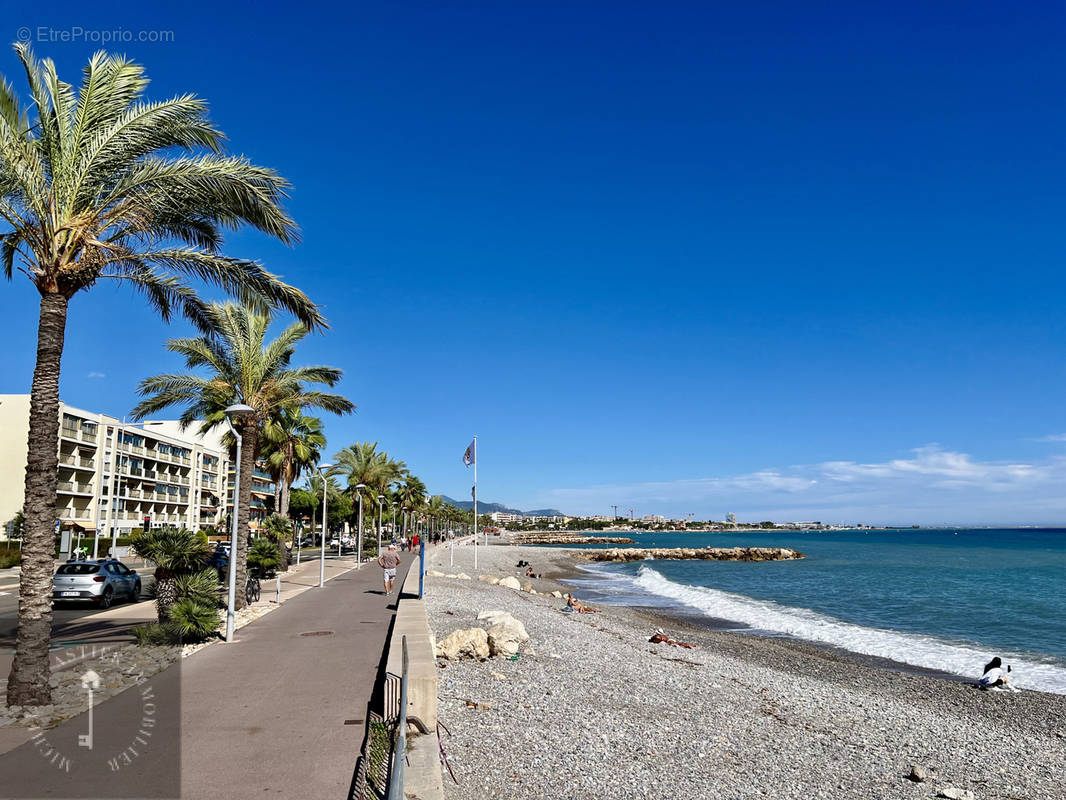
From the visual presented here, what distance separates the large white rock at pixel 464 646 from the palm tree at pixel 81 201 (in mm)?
6097

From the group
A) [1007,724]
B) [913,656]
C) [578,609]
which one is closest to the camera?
[1007,724]

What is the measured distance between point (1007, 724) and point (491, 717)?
1155 centimetres

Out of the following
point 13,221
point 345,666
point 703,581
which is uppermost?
point 13,221

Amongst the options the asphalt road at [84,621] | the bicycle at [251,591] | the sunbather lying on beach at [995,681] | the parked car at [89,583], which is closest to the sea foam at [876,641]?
the sunbather lying on beach at [995,681]

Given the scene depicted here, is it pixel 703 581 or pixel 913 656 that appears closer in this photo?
pixel 913 656

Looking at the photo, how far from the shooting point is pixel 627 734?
32.4 ft

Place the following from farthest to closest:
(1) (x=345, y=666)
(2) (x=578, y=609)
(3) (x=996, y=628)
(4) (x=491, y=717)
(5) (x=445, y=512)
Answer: (5) (x=445, y=512), (3) (x=996, y=628), (2) (x=578, y=609), (1) (x=345, y=666), (4) (x=491, y=717)

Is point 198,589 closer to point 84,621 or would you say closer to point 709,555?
point 84,621

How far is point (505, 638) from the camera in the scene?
14516 mm

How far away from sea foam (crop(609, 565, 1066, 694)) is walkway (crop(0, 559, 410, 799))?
18375 millimetres

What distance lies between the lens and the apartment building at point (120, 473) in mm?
57219

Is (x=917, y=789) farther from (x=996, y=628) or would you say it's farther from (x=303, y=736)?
(x=996, y=628)

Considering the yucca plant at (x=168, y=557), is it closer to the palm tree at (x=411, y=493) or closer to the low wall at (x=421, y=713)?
the low wall at (x=421, y=713)

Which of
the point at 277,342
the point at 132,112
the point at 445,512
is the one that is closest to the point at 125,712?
the point at 132,112
